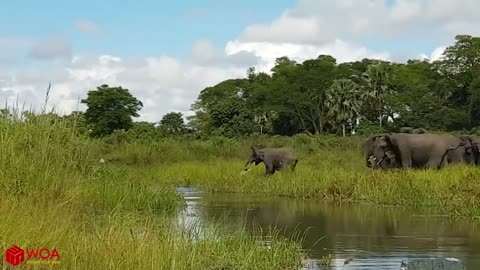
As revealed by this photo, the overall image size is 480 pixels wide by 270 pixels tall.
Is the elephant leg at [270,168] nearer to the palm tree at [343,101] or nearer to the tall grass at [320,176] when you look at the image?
the tall grass at [320,176]

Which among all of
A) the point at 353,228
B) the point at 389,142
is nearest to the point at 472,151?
the point at 389,142

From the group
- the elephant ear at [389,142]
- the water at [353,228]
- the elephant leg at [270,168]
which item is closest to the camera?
the water at [353,228]

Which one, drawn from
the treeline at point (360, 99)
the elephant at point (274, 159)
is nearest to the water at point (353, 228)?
the elephant at point (274, 159)

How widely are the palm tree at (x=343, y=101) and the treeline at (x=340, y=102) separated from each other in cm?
8

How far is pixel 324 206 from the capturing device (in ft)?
58.6

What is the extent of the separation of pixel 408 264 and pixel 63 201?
4.04m

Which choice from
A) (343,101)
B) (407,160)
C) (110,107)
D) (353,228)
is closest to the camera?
(353,228)

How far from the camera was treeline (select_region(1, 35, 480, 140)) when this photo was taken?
49594 millimetres

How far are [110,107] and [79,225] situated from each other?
43.0 metres

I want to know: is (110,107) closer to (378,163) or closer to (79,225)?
(378,163)

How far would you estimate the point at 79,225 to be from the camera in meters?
7.86

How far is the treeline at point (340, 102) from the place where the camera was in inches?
1953

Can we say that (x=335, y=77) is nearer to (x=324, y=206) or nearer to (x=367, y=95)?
(x=367, y=95)

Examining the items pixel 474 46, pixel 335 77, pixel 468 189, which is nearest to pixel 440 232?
pixel 468 189
